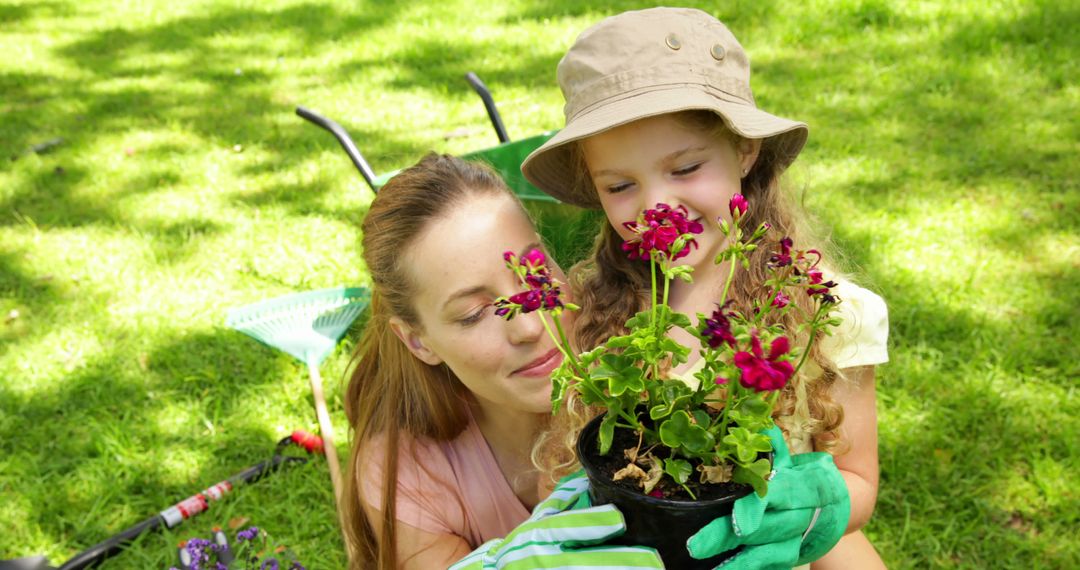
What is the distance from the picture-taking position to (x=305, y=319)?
10.2 ft

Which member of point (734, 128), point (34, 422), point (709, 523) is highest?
point (734, 128)

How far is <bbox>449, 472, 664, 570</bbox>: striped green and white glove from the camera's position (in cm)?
116

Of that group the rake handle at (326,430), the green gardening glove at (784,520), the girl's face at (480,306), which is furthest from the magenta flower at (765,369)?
the rake handle at (326,430)

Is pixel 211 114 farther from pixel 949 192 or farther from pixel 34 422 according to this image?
pixel 949 192

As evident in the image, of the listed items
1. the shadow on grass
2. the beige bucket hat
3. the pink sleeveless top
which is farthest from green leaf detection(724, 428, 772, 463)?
the shadow on grass

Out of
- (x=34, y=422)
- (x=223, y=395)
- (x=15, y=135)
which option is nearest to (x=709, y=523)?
(x=223, y=395)

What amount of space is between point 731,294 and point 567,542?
26.1 inches

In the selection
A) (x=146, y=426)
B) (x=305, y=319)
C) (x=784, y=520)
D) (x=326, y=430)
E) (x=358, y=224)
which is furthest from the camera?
(x=358, y=224)

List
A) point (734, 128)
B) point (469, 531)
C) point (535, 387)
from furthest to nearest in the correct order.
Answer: point (469, 531) → point (535, 387) → point (734, 128)

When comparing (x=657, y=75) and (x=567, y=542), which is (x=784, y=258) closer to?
(x=567, y=542)

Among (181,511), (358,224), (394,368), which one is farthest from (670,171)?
(358,224)

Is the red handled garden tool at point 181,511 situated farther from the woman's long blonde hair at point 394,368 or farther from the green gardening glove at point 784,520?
the green gardening glove at point 784,520

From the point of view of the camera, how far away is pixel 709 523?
3.69 ft

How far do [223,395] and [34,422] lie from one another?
0.63m
